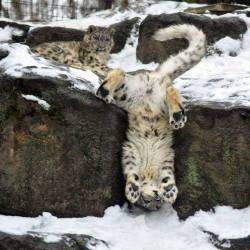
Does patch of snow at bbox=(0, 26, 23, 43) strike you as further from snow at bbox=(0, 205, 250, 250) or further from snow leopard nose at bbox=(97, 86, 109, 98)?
snow at bbox=(0, 205, 250, 250)

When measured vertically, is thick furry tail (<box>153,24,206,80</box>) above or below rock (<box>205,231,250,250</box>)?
above

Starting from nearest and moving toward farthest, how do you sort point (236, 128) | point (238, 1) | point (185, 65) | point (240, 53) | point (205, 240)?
point (205, 240), point (236, 128), point (185, 65), point (240, 53), point (238, 1)

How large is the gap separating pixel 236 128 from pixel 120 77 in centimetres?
118

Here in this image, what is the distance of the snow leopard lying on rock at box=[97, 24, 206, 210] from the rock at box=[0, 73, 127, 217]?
223 millimetres

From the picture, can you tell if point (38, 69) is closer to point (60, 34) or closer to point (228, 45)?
point (228, 45)

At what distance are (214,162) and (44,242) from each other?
5.98 ft

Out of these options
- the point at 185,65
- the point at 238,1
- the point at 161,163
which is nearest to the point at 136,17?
the point at 238,1

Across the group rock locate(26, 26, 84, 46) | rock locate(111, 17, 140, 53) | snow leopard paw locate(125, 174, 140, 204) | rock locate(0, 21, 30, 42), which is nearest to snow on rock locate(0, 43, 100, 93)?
snow leopard paw locate(125, 174, 140, 204)

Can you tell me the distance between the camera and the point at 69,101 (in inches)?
219

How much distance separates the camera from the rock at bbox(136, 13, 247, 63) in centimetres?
995

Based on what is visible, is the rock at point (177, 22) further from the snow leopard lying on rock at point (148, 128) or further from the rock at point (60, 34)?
the snow leopard lying on rock at point (148, 128)

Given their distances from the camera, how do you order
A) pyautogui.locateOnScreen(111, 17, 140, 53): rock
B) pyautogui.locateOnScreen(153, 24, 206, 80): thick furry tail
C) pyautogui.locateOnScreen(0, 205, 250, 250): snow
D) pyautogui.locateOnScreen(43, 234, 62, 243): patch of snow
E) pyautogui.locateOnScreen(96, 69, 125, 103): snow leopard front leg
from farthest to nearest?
pyautogui.locateOnScreen(111, 17, 140, 53): rock → pyautogui.locateOnScreen(153, 24, 206, 80): thick furry tail → pyautogui.locateOnScreen(96, 69, 125, 103): snow leopard front leg → pyautogui.locateOnScreen(0, 205, 250, 250): snow → pyautogui.locateOnScreen(43, 234, 62, 243): patch of snow

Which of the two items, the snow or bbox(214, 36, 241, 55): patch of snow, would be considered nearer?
the snow

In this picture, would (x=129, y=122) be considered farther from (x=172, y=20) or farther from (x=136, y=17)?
(x=136, y=17)
